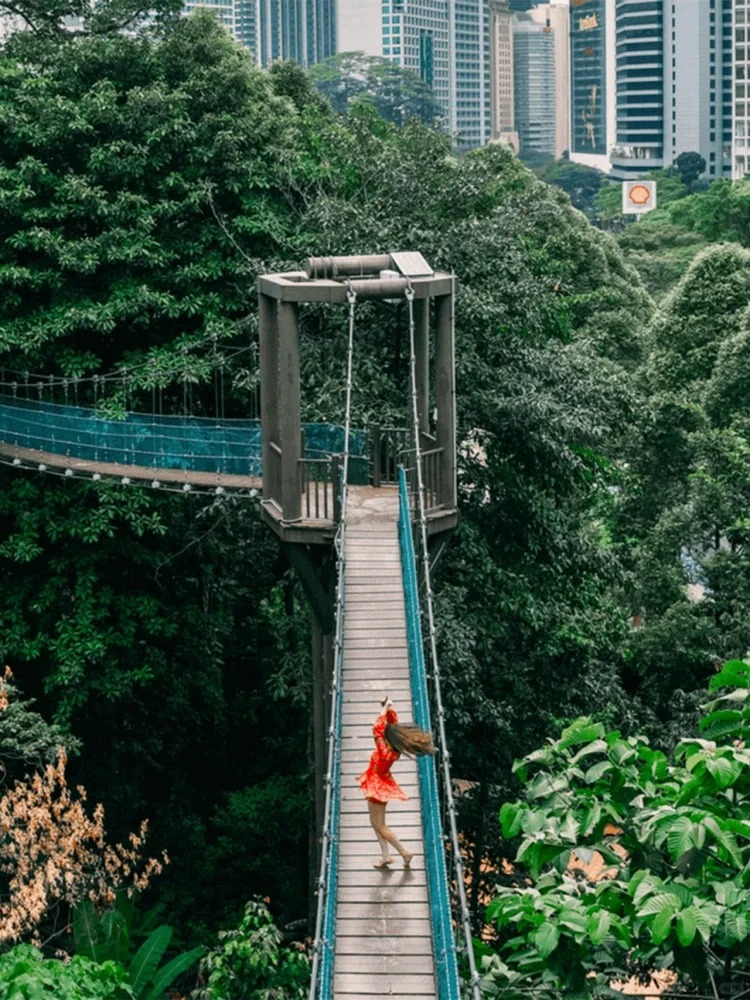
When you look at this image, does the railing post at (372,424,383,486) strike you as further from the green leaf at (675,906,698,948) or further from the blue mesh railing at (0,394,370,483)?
the green leaf at (675,906,698,948)

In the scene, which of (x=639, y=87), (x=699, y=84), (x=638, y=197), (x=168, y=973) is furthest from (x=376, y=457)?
(x=639, y=87)

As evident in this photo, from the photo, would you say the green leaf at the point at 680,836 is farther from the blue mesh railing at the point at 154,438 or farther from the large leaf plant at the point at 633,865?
the blue mesh railing at the point at 154,438

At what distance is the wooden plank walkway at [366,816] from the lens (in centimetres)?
1148

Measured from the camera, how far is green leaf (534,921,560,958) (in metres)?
10.5

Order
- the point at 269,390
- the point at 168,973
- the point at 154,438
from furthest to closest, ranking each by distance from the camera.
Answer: the point at 154,438 < the point at 168,973 < the point at 269,390

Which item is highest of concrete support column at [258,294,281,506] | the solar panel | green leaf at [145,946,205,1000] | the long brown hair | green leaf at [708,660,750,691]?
the solar panel

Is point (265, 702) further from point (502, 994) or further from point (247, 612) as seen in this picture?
point (502, 994)

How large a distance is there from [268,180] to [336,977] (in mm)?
14206

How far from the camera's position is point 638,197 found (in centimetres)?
11119

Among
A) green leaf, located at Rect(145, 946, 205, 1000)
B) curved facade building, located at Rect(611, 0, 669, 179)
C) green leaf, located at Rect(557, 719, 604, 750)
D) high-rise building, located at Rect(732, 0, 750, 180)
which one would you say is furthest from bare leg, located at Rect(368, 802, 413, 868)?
curved facade building, located at Rect(611, 0, 669, 179)

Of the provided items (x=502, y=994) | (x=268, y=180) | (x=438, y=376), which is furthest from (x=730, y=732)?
(x=268, y=180)

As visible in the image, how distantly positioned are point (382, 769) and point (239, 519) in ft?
36.1

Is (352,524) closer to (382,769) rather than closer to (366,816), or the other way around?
(366,816)

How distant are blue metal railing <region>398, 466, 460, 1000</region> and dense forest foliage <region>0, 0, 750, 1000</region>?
3.47 m
